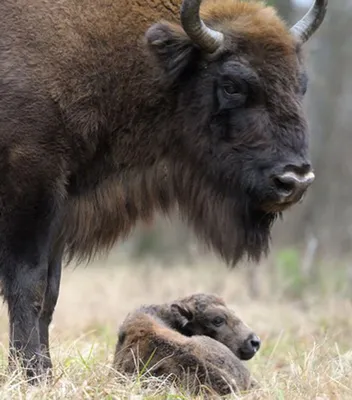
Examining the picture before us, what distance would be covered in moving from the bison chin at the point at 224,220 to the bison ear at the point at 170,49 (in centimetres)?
77

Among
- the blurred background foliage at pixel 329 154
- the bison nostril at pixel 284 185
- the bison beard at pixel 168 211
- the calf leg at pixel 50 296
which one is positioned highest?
the bison nostril at pixel 284 185

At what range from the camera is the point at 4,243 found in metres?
5.89

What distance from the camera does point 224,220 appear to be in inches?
263

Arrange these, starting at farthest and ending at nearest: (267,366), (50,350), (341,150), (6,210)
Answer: (341,150)
(267,366)
(50,350)
(6,210)

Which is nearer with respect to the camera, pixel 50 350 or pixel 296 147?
pixel 296 147

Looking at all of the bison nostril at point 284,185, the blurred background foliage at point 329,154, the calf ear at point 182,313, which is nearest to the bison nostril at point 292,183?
the bison nostril at point 284,185

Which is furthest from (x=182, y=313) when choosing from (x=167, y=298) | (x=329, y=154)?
(x=329, y=154)

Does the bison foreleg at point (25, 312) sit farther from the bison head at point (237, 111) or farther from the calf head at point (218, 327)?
the bison head at point (237, 111)

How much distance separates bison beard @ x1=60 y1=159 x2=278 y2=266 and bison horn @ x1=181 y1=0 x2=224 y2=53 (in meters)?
0.91

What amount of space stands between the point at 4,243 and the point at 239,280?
33.5 ft

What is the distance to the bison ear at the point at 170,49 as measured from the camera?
245 inches

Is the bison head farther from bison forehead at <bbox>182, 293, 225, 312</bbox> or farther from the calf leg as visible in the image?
the calf leg

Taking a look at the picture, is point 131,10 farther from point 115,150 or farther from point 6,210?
point 6,210

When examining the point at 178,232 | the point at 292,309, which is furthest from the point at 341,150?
the point at 292,309
